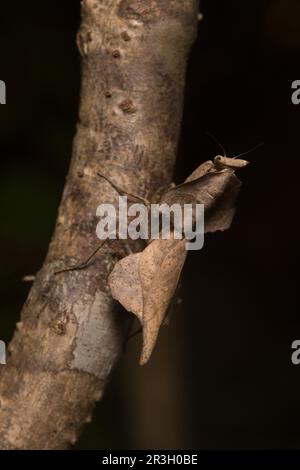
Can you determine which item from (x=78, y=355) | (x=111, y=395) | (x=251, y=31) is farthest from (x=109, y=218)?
(x=111, y=395)

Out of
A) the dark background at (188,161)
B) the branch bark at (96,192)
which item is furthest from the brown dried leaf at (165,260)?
the dark background at (188,161)

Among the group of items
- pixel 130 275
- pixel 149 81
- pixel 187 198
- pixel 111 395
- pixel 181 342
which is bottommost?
pixel 111 395

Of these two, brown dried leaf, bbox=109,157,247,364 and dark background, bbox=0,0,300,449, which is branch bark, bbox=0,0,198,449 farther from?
dark background, bbox=0,0,300,449

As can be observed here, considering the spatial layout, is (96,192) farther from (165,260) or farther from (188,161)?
(188,161)

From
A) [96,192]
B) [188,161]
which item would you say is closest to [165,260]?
[96,192]

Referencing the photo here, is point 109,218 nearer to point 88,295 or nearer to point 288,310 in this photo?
point 88,295

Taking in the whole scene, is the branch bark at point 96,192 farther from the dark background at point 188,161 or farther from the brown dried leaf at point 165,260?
the dark background at point 188,161

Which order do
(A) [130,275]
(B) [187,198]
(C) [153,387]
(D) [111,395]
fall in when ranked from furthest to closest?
(D) [111,395] → (C) [153,387] → (B) [187,198] → (A) [130,275]
